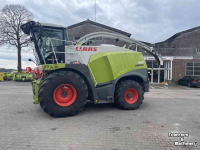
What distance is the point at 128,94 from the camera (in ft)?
18.7

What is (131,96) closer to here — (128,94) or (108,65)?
(128,94)

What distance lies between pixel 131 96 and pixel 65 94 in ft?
8.16

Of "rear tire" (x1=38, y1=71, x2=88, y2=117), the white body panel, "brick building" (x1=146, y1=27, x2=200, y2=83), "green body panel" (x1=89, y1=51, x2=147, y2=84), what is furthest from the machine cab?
"brick building" (x1=146, y1=27, x2=200, y2=83)

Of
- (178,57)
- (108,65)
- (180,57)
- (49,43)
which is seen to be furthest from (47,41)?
(180,57)

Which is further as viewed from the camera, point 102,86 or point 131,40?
point 131,40

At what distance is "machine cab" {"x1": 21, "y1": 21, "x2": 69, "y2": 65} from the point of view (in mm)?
5143

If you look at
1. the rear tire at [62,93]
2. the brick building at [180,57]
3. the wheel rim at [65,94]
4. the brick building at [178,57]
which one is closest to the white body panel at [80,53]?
the rear tire at [62,93]

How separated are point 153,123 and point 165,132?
2.00 feet

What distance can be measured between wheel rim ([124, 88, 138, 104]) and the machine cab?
2.66m

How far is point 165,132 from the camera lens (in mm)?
3812

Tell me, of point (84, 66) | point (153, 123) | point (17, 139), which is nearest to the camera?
point (17, 139)

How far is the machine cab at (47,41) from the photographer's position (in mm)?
5143

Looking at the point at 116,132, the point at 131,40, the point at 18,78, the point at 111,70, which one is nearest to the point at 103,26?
the point at 18,78

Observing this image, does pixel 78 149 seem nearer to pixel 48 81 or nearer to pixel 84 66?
pixel 48 81
